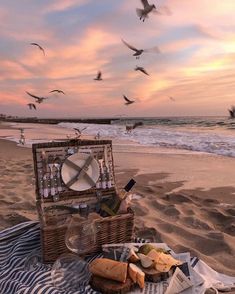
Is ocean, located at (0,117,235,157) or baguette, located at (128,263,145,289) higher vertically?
baguette, located at (128,263,145,289)

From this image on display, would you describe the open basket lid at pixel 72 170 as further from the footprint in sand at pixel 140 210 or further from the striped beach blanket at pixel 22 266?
the footprint in sand at pixel 140 210

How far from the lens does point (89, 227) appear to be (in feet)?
13.2

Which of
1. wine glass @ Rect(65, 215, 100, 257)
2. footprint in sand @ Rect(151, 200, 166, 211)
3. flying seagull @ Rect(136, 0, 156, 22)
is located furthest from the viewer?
flying seagull @ Rect(136, 0, 156, 22)

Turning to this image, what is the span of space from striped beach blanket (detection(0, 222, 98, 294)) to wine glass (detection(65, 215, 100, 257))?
0.31 metres

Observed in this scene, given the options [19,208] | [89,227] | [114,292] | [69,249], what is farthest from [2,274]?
[19,208]

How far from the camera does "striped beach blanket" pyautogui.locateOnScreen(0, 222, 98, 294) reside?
3.41 metres

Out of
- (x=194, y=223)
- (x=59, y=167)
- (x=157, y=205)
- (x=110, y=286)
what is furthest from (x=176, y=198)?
(x=110, y=286)

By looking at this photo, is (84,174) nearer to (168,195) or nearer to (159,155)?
(168,195)

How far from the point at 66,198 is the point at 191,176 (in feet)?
17.9

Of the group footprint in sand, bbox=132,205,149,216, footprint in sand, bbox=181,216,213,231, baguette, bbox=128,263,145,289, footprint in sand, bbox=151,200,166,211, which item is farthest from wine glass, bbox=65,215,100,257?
footprint in sand, bbox=151,200,166,211

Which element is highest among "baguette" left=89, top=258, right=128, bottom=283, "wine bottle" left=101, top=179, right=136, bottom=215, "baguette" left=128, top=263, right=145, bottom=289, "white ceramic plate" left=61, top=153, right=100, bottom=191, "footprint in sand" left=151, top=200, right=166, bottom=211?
"white ceramic plate" left=61, top=153, right=100, bottom=191

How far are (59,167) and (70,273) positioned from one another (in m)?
1.45

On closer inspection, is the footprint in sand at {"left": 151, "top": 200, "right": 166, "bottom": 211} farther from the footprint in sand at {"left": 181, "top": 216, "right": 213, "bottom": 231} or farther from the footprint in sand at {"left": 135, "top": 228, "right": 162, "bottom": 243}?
the footprint in sand at {"left": 135, "top": 228, "right": 162, "bottom": 243}

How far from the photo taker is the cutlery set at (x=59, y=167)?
15.4ft
